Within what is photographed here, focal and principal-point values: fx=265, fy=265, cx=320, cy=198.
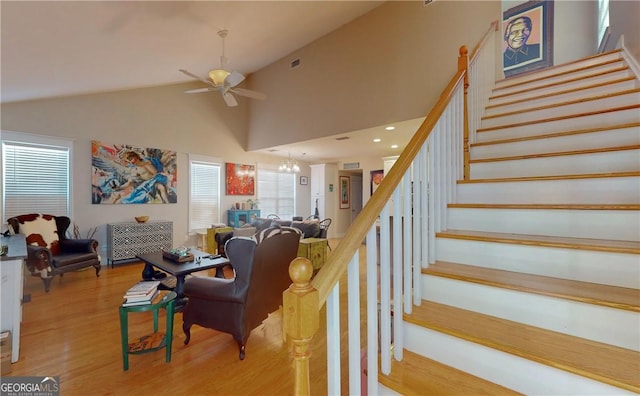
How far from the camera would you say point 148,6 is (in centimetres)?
265

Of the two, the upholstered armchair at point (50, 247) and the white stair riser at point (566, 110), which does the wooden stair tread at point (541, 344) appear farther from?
the upholstered armchair at point (50, 247)

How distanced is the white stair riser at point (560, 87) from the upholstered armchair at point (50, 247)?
601 cm

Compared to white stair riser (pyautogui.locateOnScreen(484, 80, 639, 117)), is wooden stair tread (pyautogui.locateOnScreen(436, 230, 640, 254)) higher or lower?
lower

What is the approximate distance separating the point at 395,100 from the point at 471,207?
2763 millimetres

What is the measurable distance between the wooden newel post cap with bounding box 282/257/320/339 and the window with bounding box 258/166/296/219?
273 inches

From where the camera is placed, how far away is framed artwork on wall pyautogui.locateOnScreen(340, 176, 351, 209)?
888 centimetres

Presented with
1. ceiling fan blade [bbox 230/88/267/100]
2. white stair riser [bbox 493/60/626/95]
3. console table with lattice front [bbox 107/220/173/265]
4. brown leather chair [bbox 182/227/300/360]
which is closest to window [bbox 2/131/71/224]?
console table with lattice front [bbox 107/220/173/265]

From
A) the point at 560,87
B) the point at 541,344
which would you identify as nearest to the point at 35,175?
the point at 541,344

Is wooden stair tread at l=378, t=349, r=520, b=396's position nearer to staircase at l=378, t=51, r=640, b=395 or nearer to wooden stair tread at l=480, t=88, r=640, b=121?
staircase at l=378, t=51, r=640, b=395

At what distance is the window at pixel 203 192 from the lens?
614 cm

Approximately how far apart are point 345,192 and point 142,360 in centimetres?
738

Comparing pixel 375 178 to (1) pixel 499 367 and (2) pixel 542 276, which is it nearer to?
(2) pixel 542 276

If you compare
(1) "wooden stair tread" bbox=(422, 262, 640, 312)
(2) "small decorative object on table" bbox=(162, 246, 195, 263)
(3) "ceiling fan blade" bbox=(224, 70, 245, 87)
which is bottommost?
(2) "small decorative object on table" bbox=(162, 246, 195, 263)

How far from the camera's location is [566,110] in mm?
2457
